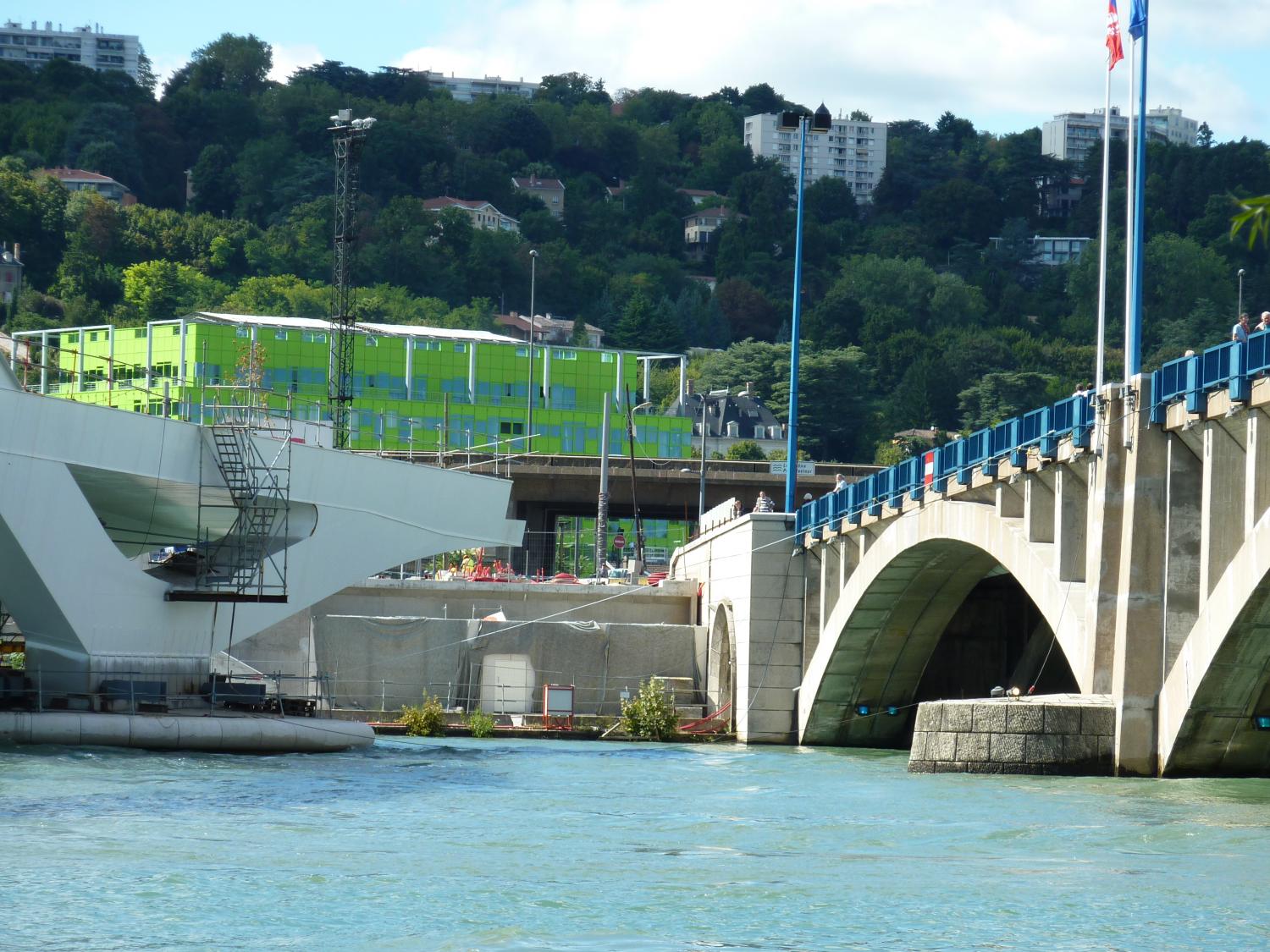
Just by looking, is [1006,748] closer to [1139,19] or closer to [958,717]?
[958,717]

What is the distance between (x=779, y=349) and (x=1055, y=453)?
12325 centimetres

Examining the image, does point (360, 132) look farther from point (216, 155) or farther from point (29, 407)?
point (216, 155)

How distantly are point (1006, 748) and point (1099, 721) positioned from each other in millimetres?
1464

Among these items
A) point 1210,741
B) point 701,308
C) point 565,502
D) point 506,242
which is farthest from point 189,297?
point 1210,741

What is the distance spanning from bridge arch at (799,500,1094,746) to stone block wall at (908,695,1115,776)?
3.57m

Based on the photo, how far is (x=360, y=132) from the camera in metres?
62.7

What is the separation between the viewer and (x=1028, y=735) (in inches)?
1204

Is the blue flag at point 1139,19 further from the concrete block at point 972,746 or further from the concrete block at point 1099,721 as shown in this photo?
the concrete block at point 972,746

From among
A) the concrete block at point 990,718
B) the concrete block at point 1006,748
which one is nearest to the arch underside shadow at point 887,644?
the concrete block at point 990,718

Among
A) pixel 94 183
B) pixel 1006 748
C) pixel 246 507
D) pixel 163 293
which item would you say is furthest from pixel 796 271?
pixel 94 183

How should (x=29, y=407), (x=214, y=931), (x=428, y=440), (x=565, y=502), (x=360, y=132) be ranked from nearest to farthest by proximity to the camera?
(x=214, y=931)
(x=29, y=407)
(x=360, y=132)
(x=565, y=502)
(x=428, y=440)

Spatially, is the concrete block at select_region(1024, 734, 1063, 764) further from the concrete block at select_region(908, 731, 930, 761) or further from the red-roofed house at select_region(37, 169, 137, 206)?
the red-roofed house at select_region(37, 169, 137, 206)

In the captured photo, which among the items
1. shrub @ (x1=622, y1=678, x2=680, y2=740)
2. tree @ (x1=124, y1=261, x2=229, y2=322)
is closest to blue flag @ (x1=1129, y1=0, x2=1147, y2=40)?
shrub @ (x1=622, y1=678, x2=680, y2=740)

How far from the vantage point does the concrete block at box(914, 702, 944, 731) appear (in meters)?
32.2
